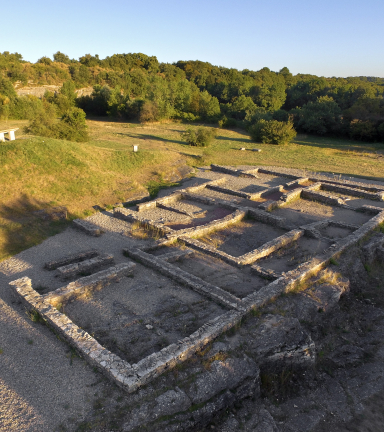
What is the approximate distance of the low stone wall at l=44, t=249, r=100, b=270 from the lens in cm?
867

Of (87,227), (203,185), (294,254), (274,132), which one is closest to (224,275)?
(294,254)

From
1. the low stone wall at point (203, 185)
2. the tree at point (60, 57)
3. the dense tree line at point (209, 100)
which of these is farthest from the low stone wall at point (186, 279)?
the tree at point (60, 57)

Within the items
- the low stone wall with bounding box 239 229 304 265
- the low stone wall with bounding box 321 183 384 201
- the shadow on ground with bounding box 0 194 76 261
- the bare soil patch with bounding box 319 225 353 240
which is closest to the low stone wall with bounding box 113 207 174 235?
the shadow on ground with bounding box 0 194 76 261

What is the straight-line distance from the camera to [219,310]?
23.3 ft

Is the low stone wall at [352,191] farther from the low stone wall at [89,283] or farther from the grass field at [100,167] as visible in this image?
the low stone wall at [89,283]

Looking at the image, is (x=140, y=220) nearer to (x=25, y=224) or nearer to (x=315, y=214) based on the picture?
(x=25, y=224)

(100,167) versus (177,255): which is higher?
(100,167)

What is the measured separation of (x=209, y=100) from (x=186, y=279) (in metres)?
37.0

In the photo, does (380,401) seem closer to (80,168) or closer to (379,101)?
(80,168)

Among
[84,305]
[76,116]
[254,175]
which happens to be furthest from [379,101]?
[84,305]

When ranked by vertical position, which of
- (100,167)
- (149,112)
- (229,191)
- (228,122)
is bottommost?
(229,191)

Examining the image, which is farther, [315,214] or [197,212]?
[315,214]

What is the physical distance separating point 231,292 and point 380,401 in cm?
349

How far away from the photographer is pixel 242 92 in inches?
1818
